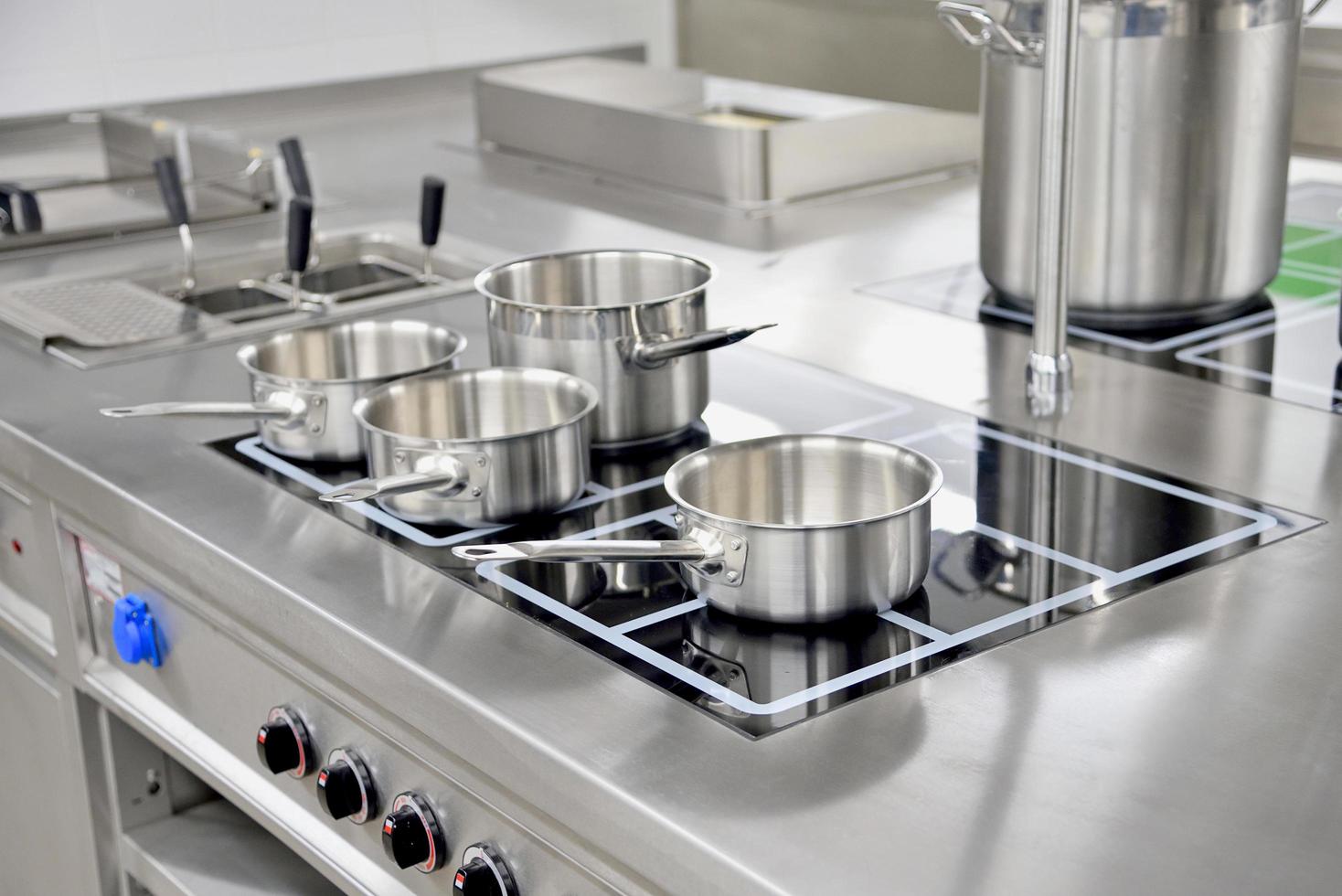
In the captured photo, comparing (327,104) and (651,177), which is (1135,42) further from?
(327,104)

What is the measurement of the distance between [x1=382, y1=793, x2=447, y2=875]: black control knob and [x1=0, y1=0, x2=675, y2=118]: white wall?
6.19ft

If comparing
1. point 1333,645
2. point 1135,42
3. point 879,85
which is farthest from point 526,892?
point 879,85

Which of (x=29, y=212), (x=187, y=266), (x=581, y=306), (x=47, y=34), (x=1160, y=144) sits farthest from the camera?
(x=47, y=34)

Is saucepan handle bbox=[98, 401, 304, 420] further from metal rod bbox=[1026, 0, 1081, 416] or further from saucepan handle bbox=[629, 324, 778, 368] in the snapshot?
metal rod bbox=[1026, 0, 1081, 416]

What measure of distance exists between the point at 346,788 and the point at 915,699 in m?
0.35

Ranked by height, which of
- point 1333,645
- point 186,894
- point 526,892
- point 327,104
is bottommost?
point 186,894

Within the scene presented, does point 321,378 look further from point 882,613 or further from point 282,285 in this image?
point 882,613

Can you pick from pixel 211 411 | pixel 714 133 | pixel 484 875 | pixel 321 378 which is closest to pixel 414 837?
pixel 484 875

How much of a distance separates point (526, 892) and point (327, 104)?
6.80 ft

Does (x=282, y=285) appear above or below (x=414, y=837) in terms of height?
above

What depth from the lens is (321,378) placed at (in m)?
1.20

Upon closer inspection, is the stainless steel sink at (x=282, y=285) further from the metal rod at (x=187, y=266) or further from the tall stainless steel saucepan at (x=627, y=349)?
the tall stainless steel saucepan at (x=627, y=349)

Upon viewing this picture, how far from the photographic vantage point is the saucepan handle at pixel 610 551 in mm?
792

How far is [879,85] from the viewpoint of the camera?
2.98m
